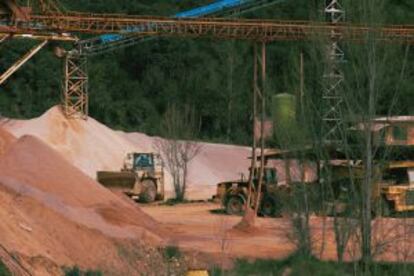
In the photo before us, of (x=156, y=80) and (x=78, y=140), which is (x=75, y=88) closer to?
(x=78, y=140)

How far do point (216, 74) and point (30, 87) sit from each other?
15.9 m

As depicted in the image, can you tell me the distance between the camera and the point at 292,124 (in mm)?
19297

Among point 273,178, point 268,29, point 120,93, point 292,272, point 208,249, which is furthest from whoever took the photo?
point 120,93

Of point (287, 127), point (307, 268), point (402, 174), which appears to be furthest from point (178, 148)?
point (307, 268)

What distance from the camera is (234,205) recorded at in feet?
126

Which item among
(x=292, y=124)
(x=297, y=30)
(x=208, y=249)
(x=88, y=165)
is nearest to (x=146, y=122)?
(x=88, y=165)

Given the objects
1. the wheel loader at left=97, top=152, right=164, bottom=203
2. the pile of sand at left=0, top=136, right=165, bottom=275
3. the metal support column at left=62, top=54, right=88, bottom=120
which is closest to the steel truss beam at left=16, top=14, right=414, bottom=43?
the wheel loader at left=97, top=152, right=164, bottom=203

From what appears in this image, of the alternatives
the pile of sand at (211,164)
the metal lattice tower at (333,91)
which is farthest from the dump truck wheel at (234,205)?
the metal lattice tower at (333,91)

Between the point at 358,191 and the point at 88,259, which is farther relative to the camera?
the point at 88,259

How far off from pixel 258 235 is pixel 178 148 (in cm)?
2243

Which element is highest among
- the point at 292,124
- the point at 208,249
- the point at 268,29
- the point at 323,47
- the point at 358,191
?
the point at 268,29

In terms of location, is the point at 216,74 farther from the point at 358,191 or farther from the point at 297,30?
the point at 358,191

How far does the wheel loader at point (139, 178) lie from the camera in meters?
42.9

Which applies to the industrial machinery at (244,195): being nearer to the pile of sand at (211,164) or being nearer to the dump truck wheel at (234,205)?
the dump truck wheel at (234,205)
